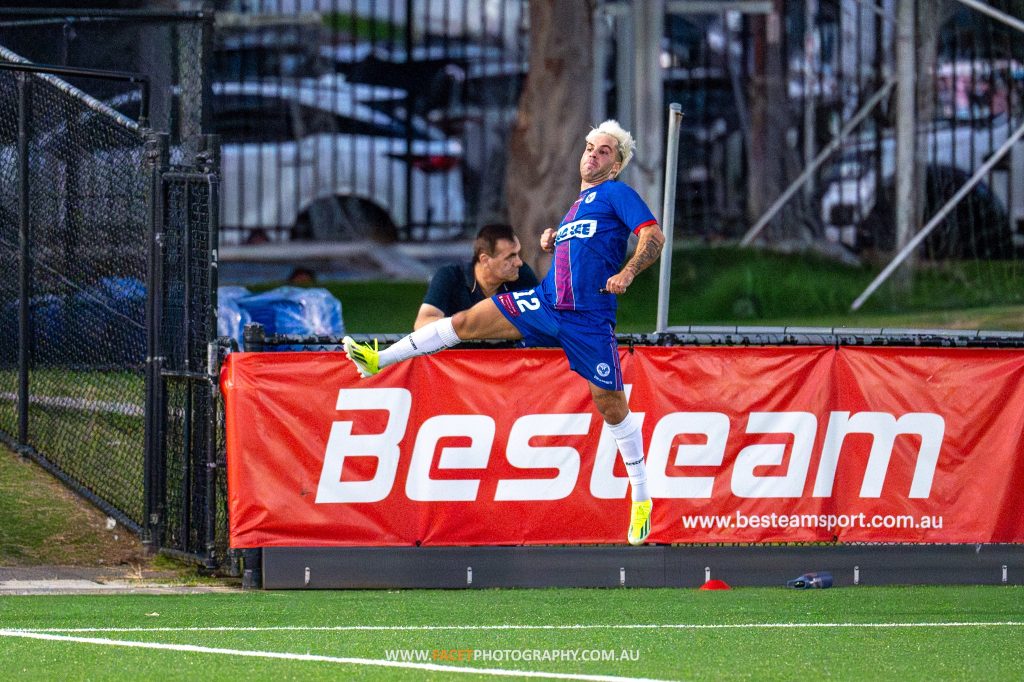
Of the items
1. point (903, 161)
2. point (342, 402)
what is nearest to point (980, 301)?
point (903, 161)

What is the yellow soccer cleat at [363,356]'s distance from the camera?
28.6 ft

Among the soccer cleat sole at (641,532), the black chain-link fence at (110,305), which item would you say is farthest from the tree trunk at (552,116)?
→ the soccer cleat sole at (641,532)

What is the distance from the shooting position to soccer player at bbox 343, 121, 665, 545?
874cm

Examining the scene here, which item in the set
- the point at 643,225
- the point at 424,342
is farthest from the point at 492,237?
the point at 643,225

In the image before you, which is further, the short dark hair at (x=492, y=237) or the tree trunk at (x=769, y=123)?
the tree trunk at (x=769, y=123)

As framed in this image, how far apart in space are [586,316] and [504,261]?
1.15m

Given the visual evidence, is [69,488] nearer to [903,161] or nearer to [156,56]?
[156,56]

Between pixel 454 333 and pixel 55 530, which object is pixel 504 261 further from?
pixel 55 530

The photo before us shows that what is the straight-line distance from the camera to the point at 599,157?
8945 mm

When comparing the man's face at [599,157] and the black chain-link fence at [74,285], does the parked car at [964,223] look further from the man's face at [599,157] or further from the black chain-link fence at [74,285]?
the black chain-link fence at [74,285]

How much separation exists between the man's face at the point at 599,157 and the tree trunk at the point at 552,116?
8602 millimetres

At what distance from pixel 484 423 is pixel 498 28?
11.7 m

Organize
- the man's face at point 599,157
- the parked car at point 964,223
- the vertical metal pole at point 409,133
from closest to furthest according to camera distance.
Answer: the man's face at point 599,157, the parked car at point 964,223, the vertical metal pole at point 409,133

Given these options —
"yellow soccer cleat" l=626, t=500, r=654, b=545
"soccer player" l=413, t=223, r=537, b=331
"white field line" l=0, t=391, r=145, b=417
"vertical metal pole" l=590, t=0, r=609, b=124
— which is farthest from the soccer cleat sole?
"vertical metal pole" l=590, t=0, r=609, b=124
